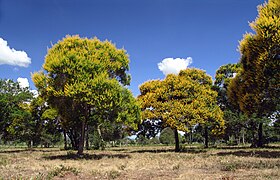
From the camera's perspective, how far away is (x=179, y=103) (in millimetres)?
32438

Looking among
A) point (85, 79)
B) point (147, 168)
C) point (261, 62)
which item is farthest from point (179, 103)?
point (147, 168)

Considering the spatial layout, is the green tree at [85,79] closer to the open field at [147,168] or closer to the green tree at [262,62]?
the open field at [147,168]

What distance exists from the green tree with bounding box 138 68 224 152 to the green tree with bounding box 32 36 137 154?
24.3ft

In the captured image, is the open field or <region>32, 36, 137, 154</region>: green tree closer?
the open field

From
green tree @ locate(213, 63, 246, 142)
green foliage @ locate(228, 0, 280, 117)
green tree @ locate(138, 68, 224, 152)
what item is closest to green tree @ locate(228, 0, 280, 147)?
green foliage @ locate(228, 0, 280, 117)

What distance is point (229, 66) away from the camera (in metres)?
44.6

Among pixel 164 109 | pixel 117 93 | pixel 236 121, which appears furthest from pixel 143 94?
pixel 236 121

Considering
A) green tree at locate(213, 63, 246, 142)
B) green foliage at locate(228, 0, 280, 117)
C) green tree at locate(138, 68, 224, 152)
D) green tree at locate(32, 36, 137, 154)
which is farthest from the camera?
green tree at locate(213, 63, 246, 142)

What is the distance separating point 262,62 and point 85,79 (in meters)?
13.6

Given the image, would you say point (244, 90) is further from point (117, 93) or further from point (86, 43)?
point (86, 43)

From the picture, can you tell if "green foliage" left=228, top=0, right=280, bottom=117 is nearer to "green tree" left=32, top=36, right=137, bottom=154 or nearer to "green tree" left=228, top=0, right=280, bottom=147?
"green tree" left=228, top=0, right=280, bottom=147

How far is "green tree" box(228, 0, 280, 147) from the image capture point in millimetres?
19750

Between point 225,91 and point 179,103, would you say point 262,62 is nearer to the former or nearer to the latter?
point 179,103

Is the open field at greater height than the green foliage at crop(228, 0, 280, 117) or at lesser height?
lesser
